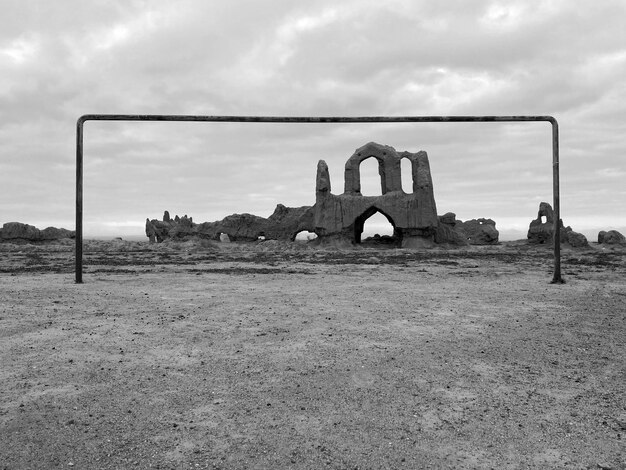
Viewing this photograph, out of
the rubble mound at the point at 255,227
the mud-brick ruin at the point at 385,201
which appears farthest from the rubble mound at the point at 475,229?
the rubble mound at the point at 255,227

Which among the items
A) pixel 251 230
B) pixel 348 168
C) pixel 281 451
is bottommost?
pixel 281 451

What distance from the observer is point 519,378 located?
4.50m

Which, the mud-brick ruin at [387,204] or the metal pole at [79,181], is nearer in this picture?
the metal pole at [79,181]

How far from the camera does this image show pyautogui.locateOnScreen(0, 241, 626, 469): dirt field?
3.10m

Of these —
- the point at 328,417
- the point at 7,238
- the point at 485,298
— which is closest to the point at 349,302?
the point at 485,298

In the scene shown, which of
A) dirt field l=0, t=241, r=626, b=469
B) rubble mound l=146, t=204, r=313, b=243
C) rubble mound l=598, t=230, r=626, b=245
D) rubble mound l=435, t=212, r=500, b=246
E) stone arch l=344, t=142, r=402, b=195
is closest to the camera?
dirt field l=0, t=241, r=626, b=469

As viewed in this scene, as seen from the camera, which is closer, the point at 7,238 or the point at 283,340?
the point at 283,340

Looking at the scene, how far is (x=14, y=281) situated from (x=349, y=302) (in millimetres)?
9343

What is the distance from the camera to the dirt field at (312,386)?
310 centimetres

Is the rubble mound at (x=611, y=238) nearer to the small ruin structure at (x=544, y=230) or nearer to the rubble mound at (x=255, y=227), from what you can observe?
the small ruin structure at (x=544, y=230)

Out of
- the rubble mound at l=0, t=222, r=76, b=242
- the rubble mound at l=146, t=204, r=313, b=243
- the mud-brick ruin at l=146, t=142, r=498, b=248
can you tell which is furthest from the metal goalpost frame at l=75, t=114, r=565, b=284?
the rubble mound at l=0, t=222, r=76, b=242

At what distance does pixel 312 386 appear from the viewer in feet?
13.9

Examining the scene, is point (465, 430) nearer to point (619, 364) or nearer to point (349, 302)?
point (619, 364)

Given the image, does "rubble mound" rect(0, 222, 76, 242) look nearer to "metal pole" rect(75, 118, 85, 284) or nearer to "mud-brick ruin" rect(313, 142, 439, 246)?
"mud-brick ruin" rect(313, 142, 439, 246)
